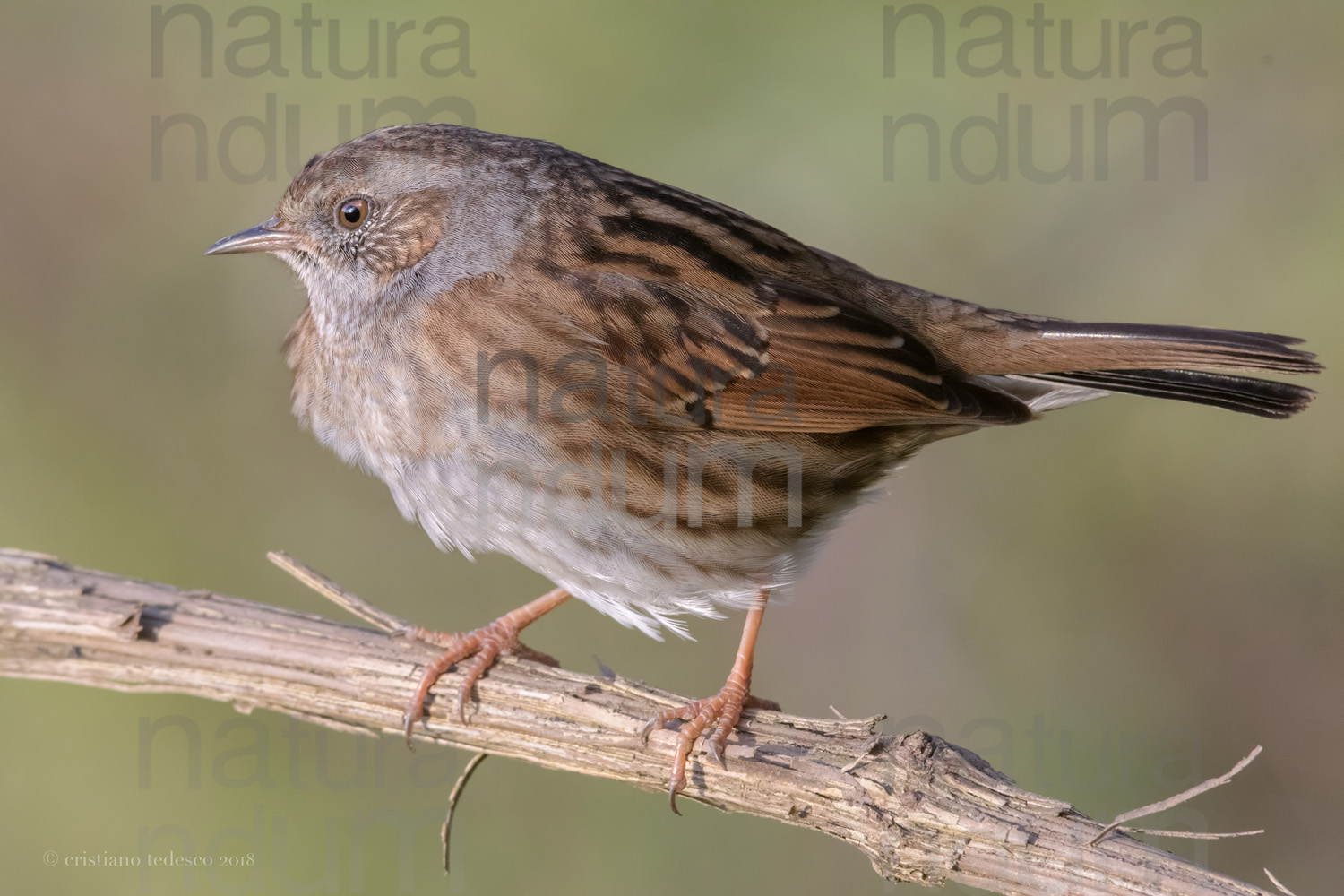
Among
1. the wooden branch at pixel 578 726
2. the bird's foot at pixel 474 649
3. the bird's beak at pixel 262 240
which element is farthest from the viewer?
the bird's beak at pixel 262 240

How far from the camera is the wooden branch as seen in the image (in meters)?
2.86

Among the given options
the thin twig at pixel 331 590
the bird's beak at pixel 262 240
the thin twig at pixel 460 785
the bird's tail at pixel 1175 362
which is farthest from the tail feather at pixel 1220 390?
the bird's beak at pixel 262 240

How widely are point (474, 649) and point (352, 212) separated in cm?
157

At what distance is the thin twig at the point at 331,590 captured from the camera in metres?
3.81

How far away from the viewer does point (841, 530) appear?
442cm

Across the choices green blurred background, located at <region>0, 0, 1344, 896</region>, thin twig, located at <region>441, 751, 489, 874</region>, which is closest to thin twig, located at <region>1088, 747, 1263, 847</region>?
thin twig, located at <region>441, 751, 489, 874</region>

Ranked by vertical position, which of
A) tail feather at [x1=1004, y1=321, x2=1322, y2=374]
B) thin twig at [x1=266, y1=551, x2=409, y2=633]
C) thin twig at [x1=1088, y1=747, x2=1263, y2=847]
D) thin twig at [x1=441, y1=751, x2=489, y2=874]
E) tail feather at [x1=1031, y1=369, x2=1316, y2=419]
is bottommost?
thin twig at [x1=441, y1=751, x2=489, y2=874]

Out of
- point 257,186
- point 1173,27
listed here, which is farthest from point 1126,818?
point 257,186

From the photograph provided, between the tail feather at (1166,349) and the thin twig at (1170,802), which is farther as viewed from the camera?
the tail feather at (1166,349)

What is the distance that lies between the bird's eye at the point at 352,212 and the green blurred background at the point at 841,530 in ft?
4.53

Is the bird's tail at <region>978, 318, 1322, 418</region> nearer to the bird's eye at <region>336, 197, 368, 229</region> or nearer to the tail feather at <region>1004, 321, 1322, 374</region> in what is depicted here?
the tail feather at <region>1004, 321, 1322, 374</region>

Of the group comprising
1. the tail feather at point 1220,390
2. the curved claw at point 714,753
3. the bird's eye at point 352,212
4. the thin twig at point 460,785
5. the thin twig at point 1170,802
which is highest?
the bird's eye at point 352,212

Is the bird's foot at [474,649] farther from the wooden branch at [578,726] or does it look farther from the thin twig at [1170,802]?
the thin twig at [1170,802]

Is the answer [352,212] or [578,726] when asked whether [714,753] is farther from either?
[352,212]
